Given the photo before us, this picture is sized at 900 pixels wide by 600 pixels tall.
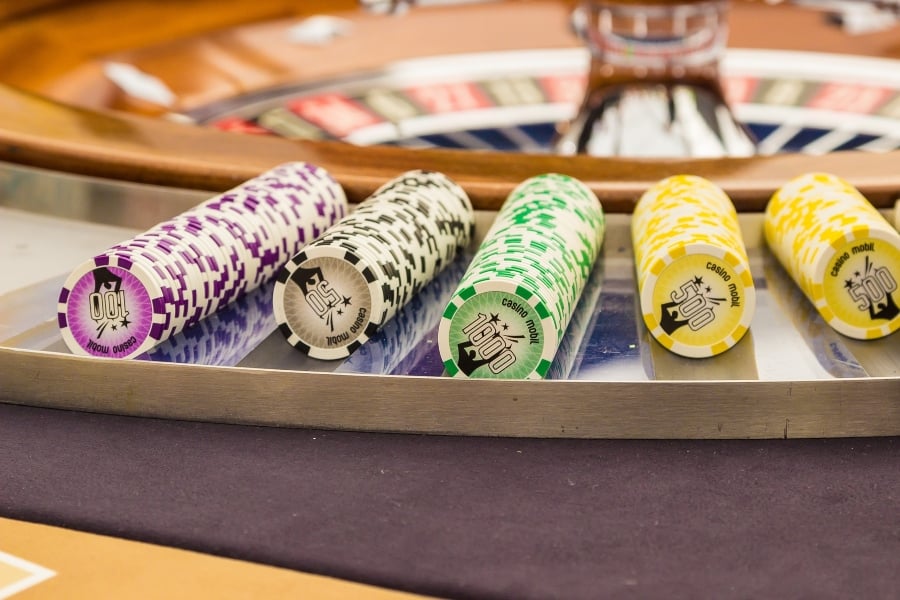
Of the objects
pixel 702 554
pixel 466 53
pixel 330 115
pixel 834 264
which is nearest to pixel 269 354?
pixel 702 554

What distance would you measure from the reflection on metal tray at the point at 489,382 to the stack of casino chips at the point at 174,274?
41 millimetres

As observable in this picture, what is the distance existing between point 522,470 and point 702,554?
27cm

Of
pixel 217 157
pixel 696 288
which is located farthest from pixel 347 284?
pixel 217 157

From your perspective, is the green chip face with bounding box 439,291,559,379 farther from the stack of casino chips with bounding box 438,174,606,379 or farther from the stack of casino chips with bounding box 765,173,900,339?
the stack of casino chips with bounding box 765,173,900,339

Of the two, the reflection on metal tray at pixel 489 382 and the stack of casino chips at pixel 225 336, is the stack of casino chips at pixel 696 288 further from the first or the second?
the stack of casino chips at pixel 225 336

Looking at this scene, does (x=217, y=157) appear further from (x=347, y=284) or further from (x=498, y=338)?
(x=498, y=338)

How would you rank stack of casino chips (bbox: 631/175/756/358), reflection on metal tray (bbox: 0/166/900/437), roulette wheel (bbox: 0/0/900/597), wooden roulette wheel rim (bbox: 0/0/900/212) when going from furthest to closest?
wooden roulette wheel rim (bbox: 0/0/900/212) → stack of casino chips (bbox: 631/175/756/358) → reflection on metal tray (bbox: 0/166/900/437) → roulette wheel (bbox: 0/0/900/597)

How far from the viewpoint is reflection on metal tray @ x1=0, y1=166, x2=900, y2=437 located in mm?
1533

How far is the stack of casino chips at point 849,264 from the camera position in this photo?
1.67 m

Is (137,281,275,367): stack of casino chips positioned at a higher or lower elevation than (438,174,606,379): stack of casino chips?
lower

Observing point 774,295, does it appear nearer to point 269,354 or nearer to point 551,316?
point 551,316

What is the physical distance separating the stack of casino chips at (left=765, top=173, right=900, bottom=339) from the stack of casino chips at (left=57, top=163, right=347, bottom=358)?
0.82 metres

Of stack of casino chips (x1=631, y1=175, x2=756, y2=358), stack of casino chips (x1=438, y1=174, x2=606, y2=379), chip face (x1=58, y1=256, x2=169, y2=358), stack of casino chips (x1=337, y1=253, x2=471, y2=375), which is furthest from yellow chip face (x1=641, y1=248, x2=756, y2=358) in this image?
chip face (x1=58, y1=256, x2=169, y2=358)

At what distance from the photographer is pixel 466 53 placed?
4.52 m
